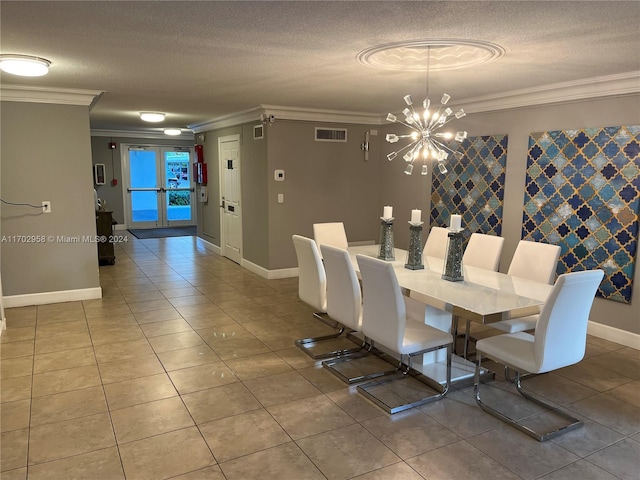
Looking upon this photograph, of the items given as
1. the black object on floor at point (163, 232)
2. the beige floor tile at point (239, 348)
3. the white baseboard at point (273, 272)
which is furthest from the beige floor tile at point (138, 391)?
the black object on floor at point (163, 232)

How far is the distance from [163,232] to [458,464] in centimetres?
939

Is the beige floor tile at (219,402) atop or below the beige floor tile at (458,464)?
atop

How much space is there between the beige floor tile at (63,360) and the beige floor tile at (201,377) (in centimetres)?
77

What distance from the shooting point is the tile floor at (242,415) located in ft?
7.97

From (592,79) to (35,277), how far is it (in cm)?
568

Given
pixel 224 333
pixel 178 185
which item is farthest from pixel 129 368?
pixel 178 185

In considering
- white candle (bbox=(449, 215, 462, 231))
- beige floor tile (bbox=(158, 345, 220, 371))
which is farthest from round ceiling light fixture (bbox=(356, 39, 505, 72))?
beige floor tile (bbox=(158, 345, 220, 371))

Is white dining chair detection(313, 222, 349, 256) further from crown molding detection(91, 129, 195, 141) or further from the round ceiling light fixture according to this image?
crown molding detection(91, 129, 195, 141)

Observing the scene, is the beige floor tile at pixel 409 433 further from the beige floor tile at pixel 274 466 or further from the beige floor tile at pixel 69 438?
the beige floor tile at pixel 69 438

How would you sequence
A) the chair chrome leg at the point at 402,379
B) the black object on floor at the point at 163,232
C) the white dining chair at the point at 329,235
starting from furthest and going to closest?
1. the black object on floor at the point at 163,232
2. the white dining chair at the point at 329,235
3. the chair chrome leg at the point at 402,379

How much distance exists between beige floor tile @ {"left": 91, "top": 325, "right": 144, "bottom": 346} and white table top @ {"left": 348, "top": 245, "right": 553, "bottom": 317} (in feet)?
7.89

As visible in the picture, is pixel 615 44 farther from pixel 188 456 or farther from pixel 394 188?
pixel 394 188

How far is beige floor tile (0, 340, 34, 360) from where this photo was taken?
3775 millimetres

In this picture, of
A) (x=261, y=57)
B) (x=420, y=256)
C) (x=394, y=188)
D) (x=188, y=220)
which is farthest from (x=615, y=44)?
(x=188, y=220)
